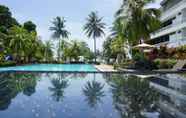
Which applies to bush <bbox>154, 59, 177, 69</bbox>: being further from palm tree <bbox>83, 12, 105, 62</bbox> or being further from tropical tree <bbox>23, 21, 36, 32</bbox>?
tropical tree <bbox>23, 21, 36, 32</bbox>

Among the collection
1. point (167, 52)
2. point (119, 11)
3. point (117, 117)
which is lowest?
point (117, 117)

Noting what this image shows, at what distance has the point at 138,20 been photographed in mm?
31656

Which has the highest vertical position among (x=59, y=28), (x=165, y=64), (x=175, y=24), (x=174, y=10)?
(x=59, y=28)

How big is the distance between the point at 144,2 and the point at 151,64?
28.4 feet

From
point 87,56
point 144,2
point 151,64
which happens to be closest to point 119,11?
point 144,2

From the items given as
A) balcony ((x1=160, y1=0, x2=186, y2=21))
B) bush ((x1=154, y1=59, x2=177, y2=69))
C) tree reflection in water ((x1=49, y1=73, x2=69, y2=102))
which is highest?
balcony ((x1=160, y1=0, x2=186, y2=21))

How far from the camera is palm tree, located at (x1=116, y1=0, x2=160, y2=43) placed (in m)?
31.6

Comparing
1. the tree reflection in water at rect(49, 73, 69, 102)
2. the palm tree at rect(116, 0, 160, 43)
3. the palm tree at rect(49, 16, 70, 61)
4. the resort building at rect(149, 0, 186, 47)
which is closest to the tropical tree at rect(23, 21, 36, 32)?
the palm tree at rect(49, 16, 70, 61)

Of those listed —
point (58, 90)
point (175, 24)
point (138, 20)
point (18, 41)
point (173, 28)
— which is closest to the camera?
point (58, 90)

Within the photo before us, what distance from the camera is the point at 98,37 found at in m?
66.6

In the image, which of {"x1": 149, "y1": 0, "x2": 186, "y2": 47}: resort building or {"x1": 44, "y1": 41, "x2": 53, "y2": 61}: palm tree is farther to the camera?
{"x1": 44, "y1": 41, "x2": 53, "y2": 61}: palm tree

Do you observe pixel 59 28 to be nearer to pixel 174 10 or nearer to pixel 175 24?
pixel 174 10

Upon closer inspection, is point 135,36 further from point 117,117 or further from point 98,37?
point 98,37

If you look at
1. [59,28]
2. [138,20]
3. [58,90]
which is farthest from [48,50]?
[58,90]
